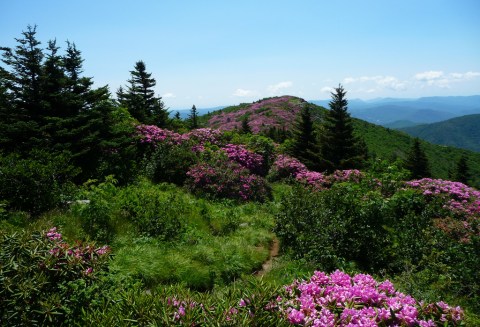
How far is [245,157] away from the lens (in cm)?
1730

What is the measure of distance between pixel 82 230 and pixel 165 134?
9935 millimetres

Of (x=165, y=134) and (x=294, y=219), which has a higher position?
(x=165, y=134)

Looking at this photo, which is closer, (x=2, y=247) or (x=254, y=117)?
(x=2, y=247)

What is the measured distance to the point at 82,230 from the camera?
7.54 metres

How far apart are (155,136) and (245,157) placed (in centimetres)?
507

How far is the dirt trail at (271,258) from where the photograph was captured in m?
7.82

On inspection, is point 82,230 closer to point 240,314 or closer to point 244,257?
point 244,257

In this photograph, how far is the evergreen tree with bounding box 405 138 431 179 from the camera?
87.6 ft

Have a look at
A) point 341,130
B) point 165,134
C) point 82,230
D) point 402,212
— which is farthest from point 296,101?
point 82,230

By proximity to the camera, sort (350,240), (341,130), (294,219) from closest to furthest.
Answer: (350,240) < (294,219) < (341,130)

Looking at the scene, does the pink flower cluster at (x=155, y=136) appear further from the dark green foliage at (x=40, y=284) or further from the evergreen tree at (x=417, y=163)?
the evergreen tree at (x=417, y=163)

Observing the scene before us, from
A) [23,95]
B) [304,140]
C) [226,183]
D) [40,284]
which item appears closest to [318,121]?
[304,140]

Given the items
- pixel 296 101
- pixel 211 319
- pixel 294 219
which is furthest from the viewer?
pixel 296 101

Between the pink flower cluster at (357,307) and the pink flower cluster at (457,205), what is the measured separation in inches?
227
